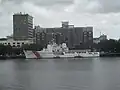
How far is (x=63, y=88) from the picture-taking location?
43.7 metres

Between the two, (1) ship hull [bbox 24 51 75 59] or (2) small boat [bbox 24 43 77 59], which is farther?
(1) ship hull [bbox 24 51 75 59]

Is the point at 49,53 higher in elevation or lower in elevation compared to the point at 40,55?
higher

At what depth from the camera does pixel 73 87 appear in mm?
44094

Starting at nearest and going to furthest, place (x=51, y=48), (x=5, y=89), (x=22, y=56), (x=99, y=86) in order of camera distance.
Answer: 1. (x=5, y=89)
2. (x=99, y=86)
3. (x=51, y=48)
4. (x=22, y=56)

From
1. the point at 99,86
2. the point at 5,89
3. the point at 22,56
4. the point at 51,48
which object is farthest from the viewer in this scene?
the point at 22,56

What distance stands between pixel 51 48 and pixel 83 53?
79.6 ft

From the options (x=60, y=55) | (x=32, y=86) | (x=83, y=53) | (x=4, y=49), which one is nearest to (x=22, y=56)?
(x=4, y=49)

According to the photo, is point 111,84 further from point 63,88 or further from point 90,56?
point 90,56

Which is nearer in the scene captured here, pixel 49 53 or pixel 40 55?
pixel 49 53

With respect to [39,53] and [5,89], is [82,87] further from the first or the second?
[39,53]

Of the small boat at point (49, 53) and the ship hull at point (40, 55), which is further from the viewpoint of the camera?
the ship hull at point (40, 55)

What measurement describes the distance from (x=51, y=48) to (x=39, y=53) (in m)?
7.86

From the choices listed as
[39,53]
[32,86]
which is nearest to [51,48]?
[39,53]

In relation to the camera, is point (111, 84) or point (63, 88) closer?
point (63, 88)
